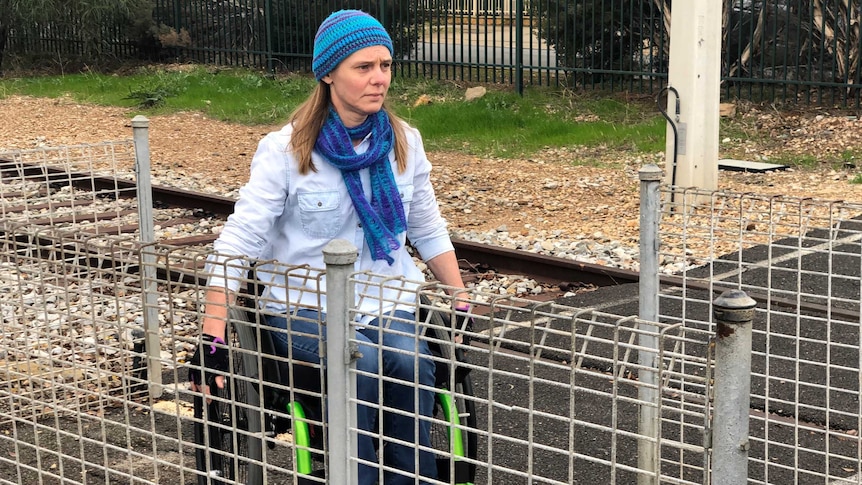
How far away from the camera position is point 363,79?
3762mm

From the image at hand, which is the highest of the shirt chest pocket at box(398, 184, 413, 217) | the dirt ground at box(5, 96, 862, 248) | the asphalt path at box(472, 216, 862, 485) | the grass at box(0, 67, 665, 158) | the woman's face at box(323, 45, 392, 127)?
the woman's face at box(323, 45, 392, 127)

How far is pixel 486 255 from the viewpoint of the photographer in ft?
26.5

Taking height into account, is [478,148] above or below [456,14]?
below

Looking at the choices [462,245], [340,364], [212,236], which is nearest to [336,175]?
[340,364]

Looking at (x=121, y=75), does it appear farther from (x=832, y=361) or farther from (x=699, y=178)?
(x=832, y=361)

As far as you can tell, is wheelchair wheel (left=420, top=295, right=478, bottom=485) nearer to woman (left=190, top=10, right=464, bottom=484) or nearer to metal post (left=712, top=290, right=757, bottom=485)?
woman (left=190, top=10, right=464, bottom=484)

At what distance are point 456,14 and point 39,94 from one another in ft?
23.5

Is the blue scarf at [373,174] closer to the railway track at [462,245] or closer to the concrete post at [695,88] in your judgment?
the railway track at [462,245]

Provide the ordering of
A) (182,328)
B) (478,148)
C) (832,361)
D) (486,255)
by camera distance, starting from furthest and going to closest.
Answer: (478,148) → (486,255) → (182,328) → (832,361)

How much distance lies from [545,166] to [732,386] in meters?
10.4

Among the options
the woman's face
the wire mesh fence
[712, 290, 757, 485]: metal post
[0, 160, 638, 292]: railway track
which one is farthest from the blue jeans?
[0, 160, 638, 292]: railway track

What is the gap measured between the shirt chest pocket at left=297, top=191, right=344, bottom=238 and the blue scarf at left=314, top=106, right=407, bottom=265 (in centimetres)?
7

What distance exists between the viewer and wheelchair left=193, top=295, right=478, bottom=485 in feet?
9.70

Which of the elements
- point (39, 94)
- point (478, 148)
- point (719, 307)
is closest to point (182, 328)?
point (719, 307)
